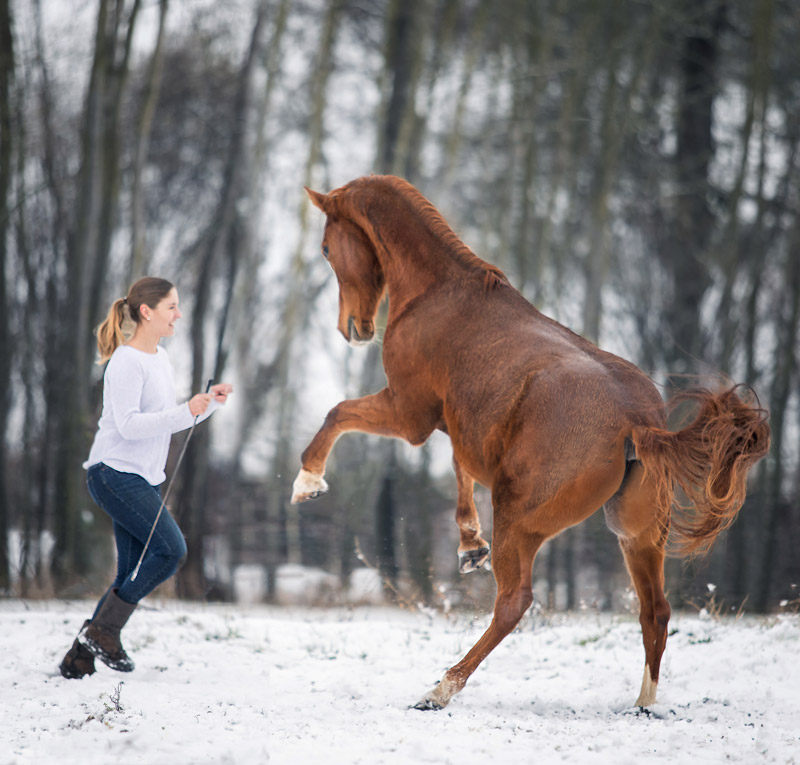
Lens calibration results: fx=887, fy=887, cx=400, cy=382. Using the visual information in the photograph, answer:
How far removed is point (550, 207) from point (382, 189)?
6979 mm

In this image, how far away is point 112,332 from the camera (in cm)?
453

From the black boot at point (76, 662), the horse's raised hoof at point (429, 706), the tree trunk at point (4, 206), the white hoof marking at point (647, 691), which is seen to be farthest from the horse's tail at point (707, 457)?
the tree trunk at point (4, 206)

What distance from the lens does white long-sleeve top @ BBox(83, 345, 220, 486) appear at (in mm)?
4168

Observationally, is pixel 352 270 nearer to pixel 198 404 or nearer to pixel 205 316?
pixel 198 404

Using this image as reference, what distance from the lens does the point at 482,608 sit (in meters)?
5.99

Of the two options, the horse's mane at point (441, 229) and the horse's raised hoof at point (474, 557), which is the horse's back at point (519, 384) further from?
the horse's raised hoof at point (474, 557)

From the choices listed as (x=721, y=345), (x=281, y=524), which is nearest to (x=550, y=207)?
(x=721, y=345)

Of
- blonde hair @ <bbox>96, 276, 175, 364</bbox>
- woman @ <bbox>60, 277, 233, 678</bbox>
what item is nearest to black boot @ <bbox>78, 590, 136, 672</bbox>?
woman @ <bbox>60, 277, 233, 678</bbox>

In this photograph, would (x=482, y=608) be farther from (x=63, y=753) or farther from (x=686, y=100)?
(x=686, y=100)

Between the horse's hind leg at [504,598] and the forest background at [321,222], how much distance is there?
3464 millimetres

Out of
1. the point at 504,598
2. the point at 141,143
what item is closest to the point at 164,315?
the point at 504,598

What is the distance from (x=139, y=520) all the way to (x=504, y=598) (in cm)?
179

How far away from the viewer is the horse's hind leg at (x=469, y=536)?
4.54 m

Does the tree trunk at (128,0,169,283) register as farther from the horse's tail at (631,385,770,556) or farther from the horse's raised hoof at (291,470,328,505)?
the horse's tail at (631,385,770,556)
